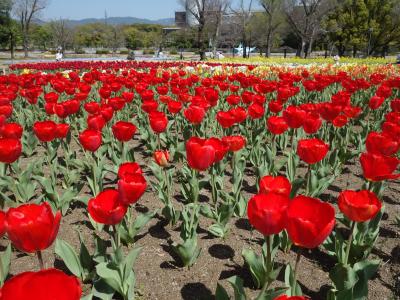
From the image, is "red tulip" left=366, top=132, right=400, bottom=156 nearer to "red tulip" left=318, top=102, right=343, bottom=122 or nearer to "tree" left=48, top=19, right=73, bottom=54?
"red tulip" left=318, top=102, right=343, bottom=122

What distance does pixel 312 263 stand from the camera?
3.00m

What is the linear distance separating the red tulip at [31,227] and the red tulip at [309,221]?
1.04 m

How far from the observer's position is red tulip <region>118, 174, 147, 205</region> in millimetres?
2137

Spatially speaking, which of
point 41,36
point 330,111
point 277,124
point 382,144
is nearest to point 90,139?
point 277,124

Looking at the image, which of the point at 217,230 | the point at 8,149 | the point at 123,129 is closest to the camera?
the point at 8,149

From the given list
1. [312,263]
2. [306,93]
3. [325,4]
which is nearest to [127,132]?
[312,263]

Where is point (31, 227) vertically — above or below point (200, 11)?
below

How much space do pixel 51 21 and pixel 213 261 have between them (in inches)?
3277

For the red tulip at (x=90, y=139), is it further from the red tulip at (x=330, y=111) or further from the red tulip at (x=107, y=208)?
the red tulip at (x=330, y=111)

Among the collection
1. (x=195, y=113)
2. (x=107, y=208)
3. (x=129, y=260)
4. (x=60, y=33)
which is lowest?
(x=129, y=260)

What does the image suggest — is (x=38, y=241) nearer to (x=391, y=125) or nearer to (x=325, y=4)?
(x=391, y=125)

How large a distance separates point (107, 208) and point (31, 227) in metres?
0.52

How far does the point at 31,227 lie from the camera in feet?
5.35

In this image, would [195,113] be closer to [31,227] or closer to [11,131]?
[11,131]
